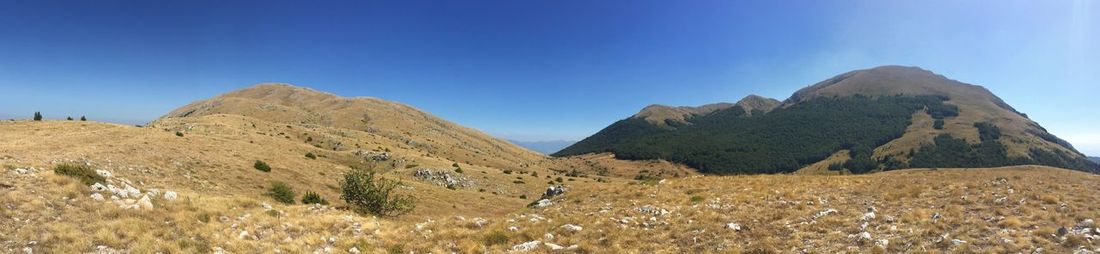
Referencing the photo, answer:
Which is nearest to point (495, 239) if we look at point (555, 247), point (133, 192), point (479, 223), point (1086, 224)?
point (555, 247)

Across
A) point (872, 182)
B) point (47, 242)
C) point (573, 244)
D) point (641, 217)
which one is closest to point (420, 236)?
point (573, 244)

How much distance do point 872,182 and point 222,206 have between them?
30946mm

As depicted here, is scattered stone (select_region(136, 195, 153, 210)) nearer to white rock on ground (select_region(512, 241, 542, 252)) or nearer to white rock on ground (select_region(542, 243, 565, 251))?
white rock on ground (select_region(512, 241, 542, 252))

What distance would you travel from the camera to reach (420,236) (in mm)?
15641

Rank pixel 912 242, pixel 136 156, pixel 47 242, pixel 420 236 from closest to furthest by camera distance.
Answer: pixel 912 242
pixel 47 242
pixel 420 236
pixel 136 156

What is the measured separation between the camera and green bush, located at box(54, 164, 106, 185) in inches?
716

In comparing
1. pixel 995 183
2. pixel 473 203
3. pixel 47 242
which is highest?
pixel 995 183

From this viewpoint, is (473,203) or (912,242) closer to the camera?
(912,242)

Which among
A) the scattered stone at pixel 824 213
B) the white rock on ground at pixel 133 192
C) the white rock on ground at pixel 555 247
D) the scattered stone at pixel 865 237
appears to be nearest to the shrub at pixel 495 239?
the white rock on ground at pixel 555 247

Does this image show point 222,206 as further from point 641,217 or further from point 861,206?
point 861,206

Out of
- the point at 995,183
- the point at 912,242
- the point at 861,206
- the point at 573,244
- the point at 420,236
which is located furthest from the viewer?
the point at 995,183

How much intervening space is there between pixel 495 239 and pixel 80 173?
18547mm

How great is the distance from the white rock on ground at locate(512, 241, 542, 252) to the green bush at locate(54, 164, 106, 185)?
17996 mm

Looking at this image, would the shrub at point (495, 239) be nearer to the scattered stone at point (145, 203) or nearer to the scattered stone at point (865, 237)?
the scattered stone at point (865, 237)
